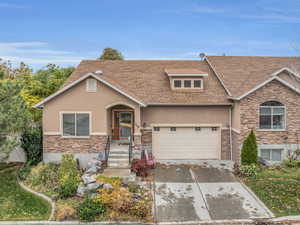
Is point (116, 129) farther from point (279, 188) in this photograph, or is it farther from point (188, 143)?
point (279, 188)

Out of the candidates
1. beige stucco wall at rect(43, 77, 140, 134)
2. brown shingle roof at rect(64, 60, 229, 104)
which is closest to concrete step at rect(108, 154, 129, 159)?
beige stucco wall at rect(43, 77, 140, 134)

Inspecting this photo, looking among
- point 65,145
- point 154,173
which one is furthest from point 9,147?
point 154,173

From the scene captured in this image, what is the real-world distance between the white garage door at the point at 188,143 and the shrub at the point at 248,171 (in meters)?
2.91

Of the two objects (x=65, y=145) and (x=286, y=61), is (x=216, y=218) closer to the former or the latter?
(x=65, y=145)

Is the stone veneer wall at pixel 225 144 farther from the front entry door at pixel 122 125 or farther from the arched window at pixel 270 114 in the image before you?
the front entry door at pixel 122 125

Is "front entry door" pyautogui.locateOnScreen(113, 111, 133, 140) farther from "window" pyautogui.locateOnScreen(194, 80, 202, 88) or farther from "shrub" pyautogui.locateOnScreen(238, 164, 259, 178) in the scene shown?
"shrub" pyautogui.locateOnScreen(238, 164, 259, 178)

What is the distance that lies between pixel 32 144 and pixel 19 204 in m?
5.11

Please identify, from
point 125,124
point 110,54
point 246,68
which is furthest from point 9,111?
point 110,54

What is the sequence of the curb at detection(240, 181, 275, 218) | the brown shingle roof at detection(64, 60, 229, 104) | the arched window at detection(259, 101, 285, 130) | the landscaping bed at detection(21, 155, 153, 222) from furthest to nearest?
the brown shingle roof at detection(64, 60, 229, 104)
the arched window at detection(259, 101, 285, 130)
the curb at detection(240, 181, 275, 218)
the landscaping bed at detection(21, 155, 153, 222)

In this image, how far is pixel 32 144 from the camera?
14141 millimetres

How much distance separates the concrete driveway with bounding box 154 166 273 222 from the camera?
8.84 metres

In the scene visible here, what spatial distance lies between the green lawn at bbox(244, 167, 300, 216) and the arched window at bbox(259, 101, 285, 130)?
2498 mm

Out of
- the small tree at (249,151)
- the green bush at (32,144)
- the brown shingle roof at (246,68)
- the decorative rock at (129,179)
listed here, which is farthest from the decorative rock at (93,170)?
the brown shingle roof at (246,68)

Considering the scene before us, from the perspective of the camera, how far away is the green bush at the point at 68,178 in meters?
10.0
